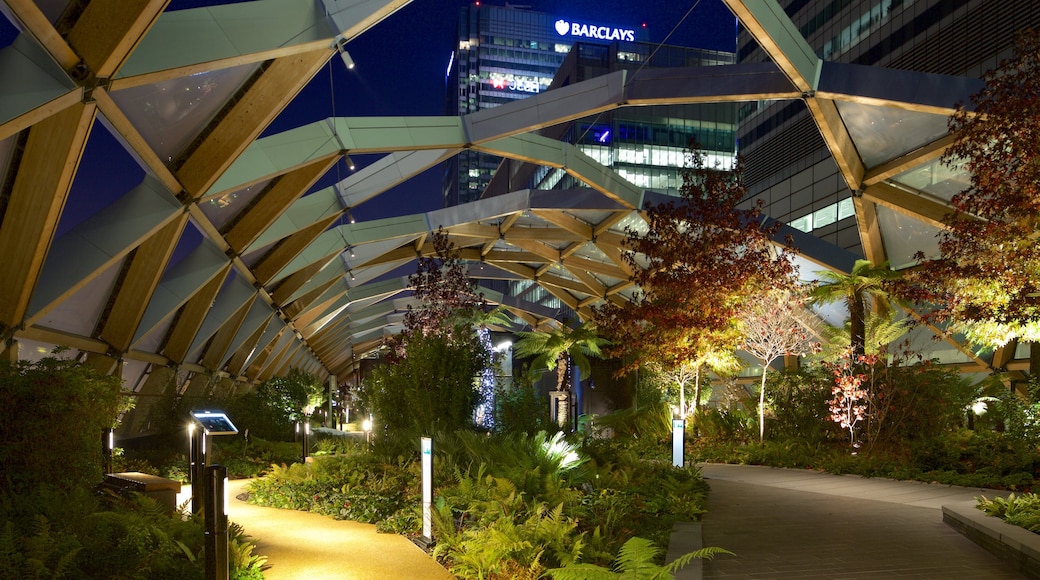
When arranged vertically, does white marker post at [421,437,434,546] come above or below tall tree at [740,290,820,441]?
below

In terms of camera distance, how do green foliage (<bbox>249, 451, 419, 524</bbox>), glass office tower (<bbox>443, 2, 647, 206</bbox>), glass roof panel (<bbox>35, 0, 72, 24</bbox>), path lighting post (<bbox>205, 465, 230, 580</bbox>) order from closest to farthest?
path lighting post (<bbox>205, 465, 230, 580</bbox>)
glass roof panel (<bbox>35, 0, 72, 24</bbox>)
green foliage (<bbox>249, 451, 419, 524</bbox>)
glass office tower (<bbox>443, 2, 647, 206</bbox>)

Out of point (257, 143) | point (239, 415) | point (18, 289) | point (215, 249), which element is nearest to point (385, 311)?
point (239, 415)

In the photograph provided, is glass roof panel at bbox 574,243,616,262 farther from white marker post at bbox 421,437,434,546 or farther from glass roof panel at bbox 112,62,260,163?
white marker post at bbox 421,437,434,546

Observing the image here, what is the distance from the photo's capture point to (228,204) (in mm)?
15945

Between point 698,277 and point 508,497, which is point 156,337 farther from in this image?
point 508,497

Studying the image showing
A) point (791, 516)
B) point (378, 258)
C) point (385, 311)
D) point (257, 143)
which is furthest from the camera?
point (385, 311)

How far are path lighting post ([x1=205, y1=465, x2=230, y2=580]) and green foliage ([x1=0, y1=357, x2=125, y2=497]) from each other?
3049 mm

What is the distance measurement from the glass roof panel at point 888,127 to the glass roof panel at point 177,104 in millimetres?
11832

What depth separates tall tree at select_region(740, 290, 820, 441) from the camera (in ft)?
56.8

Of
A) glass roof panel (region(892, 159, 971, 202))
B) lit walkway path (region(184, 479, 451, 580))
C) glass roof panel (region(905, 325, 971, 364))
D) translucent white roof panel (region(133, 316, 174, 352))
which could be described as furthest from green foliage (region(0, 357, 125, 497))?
glass roof panel (region(905, 325, 971, 364))

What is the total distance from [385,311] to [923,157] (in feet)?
114

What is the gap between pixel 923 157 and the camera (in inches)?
679

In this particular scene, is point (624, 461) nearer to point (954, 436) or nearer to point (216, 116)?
point (954, 436)

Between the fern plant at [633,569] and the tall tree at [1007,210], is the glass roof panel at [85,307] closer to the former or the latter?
the fern plant at [633,569]
